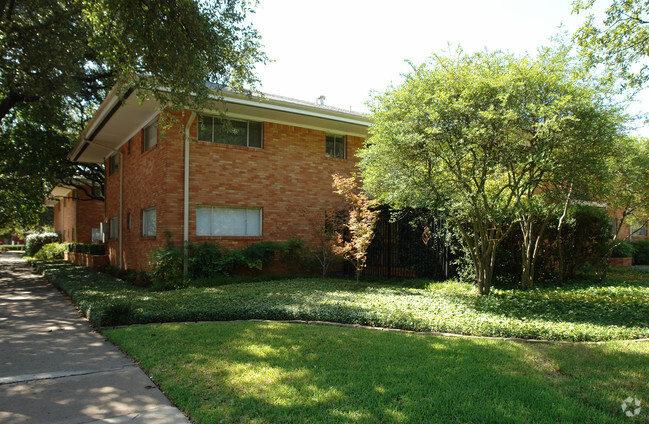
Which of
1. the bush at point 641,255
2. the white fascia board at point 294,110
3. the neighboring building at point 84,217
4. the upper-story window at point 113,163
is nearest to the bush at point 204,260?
the white fascia board at point 294,110

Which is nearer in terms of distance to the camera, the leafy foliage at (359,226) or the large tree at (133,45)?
the large tree at (133,45)

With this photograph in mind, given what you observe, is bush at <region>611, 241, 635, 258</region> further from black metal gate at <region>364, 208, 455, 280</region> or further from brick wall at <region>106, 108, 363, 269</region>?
brick wall at <region>106, 108, 363, 269</region>

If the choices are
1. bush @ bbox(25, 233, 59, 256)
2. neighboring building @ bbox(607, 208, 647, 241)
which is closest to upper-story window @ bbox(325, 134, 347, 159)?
neighboring building @ bbox(607, 208, 647, 241)

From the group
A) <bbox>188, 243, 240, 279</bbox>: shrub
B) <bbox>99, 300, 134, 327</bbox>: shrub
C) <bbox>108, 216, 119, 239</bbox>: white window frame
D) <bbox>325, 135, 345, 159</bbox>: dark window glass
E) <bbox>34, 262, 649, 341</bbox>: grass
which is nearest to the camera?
<bbox>34, 262, 649, 341</bbox>: grass

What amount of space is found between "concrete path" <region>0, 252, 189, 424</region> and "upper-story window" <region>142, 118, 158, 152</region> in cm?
734

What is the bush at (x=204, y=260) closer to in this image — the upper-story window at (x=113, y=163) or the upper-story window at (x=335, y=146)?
the upper-story window at (x=335, y=146)

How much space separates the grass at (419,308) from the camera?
6078mm

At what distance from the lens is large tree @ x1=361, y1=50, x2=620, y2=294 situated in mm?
7188

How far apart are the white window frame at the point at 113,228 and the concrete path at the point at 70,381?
36.2 feet

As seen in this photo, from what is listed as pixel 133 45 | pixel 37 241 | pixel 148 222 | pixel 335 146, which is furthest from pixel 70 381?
pixel 37 241

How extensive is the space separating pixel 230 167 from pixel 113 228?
28.7ft

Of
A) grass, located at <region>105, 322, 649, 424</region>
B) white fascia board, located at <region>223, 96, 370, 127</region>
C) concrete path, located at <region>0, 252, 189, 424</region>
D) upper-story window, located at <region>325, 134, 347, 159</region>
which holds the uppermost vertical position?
white fascia board, located at <region>223, 96, 370, 127</region>

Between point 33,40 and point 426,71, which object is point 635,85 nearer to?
point 426,71

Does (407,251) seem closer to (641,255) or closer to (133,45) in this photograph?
(133,45)
